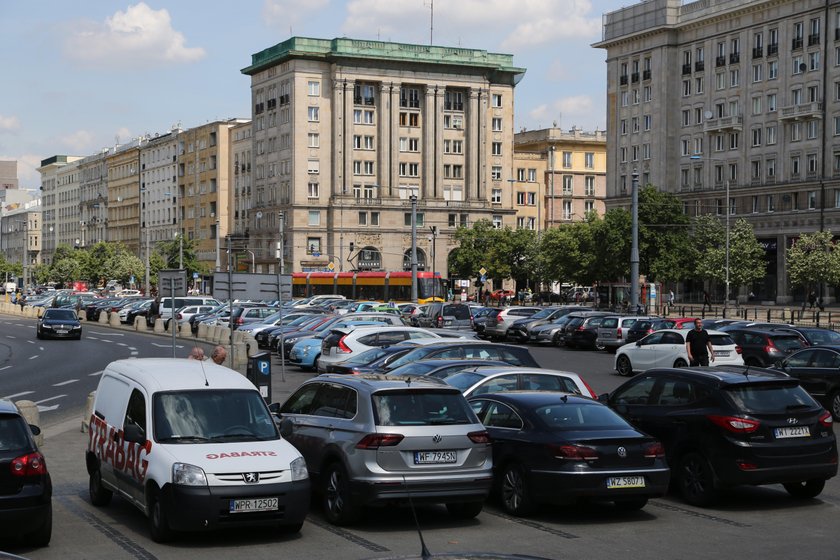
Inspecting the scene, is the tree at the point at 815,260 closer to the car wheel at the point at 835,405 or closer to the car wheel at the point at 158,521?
the car wheel at the point at 835,405

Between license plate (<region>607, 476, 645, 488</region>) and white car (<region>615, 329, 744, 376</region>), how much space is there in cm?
1950

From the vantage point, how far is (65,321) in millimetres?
58312

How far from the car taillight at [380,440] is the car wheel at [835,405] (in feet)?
45.4

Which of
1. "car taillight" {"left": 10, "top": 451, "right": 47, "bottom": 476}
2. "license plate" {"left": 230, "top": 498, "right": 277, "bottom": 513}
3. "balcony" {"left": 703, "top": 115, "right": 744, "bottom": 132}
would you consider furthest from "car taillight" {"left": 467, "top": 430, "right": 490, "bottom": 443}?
"balcony" {"left": 703, "top": 115, "right": 744, "bottom": 132}

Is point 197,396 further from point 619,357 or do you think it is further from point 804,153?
point 804,153

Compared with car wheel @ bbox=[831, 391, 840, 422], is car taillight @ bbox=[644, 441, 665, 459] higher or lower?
higher

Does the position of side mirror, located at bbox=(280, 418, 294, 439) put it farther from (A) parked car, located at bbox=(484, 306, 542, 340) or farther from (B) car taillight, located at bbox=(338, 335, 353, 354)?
(A) parked car, located at bbox=(484, 306, 542, 340)

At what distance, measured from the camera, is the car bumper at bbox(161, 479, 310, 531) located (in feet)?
38.0

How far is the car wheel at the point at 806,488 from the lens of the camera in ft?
48.4

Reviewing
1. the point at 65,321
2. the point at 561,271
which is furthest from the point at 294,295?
the point at 65,321

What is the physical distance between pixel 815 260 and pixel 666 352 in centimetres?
4221

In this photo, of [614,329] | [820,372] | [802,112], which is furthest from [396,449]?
[802,112]

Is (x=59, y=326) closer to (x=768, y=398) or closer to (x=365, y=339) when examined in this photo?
(x=365, y=339)

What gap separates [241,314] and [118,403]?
141 ft
